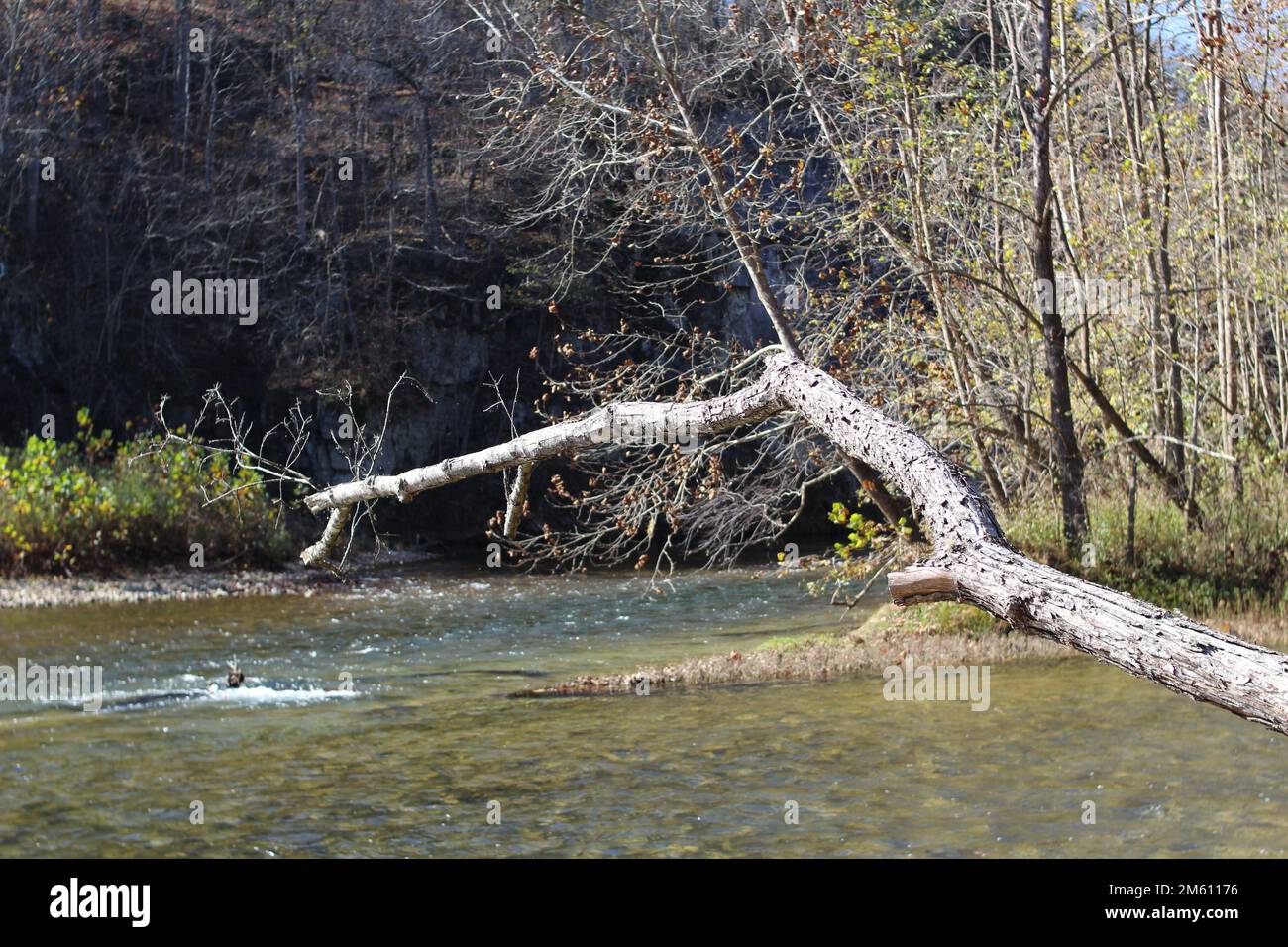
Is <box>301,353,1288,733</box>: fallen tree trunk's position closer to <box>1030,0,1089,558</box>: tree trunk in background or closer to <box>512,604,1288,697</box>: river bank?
<box>512,604,1288,697</box>: river bank

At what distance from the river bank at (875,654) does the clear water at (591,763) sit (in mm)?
437

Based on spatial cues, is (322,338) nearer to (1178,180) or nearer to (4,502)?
(4,502)

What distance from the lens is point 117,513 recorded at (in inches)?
912

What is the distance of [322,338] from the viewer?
30969 mm

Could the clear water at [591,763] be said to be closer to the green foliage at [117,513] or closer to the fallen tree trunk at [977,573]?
the fallen tree trunk at [977,573]

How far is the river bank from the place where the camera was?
1408 centimetres

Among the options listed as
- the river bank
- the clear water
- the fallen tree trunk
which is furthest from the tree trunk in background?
the fallen tree trunk

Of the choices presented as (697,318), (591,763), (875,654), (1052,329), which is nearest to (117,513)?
(875,654)

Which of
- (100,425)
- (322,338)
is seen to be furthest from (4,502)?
(322,338)

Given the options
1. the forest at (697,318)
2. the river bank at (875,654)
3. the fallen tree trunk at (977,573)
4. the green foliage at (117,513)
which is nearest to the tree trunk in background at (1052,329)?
the forest at (697,318)

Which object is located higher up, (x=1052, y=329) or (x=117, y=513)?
(x=1052, y=329)

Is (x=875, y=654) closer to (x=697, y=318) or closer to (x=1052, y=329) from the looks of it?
(x=1052, y=329)

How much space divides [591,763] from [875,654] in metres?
5.11
